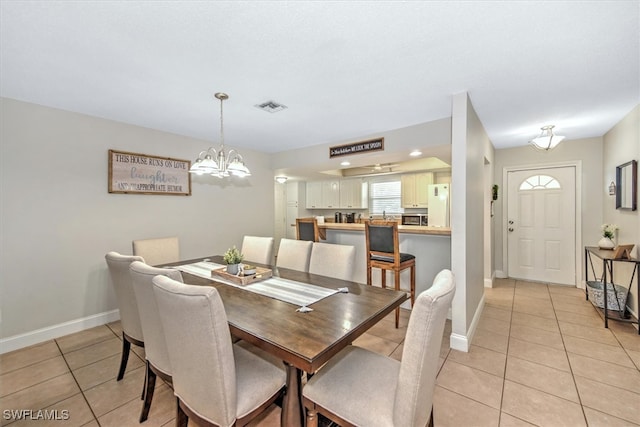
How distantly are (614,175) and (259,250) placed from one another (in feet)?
14.9

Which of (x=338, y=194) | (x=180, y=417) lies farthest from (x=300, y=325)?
(x=338, y=194)

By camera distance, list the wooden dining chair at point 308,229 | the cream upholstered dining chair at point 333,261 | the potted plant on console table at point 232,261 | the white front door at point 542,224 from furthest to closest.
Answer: the white front door at point 542,224 → the wooden dining chair at point 308,229 → the cream upholstered dining chair at point 333,261 → the potted plant on console table at point 232,261

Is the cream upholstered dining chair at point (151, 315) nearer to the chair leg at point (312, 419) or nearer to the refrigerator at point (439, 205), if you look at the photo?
the chair leg at point (312, 419)

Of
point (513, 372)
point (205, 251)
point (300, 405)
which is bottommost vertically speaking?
point (513, 372)

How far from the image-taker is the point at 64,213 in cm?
272

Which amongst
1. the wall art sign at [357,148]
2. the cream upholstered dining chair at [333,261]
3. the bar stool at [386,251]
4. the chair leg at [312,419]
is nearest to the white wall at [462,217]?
the bar stool at [386,251]

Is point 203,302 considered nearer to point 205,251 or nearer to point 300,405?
point 300,405

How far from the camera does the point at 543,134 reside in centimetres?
362

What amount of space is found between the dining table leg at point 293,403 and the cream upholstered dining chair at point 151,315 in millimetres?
639

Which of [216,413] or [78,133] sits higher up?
[78,133]

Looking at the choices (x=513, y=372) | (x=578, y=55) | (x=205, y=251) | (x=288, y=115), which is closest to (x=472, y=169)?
(x=578, y=55)

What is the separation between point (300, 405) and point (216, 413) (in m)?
0.39

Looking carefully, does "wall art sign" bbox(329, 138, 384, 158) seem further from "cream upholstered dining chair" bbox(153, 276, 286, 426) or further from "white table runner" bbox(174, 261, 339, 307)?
"cream upholstered dining chair" bbox(153, 276, 286, 426)

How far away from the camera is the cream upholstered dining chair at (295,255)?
2.65 meters
